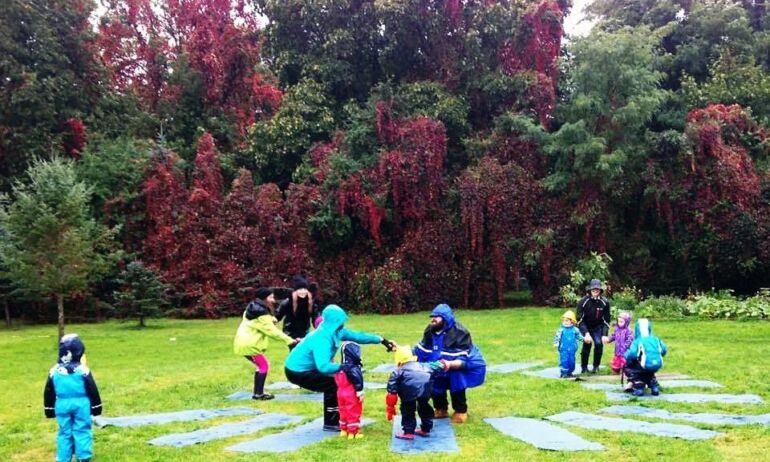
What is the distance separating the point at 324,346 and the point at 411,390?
0.97 m

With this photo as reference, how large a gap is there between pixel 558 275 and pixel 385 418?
573 inches

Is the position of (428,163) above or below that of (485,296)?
above

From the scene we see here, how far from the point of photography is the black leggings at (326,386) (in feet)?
22.9

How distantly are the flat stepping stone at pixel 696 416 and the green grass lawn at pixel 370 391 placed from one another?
226mm

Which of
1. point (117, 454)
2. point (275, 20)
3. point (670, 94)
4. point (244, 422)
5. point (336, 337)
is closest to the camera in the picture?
Result: point (117, 454)

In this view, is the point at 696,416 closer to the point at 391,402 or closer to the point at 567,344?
the point at 567,344

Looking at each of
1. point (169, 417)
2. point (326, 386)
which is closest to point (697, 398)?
point (326, 386)

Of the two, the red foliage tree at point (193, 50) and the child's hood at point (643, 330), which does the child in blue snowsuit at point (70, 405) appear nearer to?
the child's hood at point (643, 330)

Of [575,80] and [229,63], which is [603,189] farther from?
[229,63]

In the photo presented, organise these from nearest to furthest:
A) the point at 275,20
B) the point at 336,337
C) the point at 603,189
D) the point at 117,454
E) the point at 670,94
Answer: the point at 117,454, the point at 336,337, the point at 603,189, the point at 670,94, the point at 275,20

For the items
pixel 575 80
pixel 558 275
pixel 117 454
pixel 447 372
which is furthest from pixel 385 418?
pixel 575 80

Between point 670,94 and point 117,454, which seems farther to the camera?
point 670,94

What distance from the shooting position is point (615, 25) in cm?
2527

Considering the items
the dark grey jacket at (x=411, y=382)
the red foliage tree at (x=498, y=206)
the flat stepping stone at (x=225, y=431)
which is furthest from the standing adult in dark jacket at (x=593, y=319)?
the red foliage tree at (x=498, y=206)
